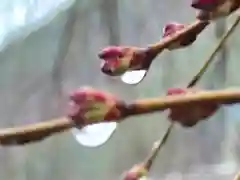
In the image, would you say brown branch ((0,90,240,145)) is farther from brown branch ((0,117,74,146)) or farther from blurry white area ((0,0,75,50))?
blurry white area ((0,0,75,50))

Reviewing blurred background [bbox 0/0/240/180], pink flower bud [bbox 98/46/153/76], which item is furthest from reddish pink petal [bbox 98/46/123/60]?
blurred background [bbox 0/0/240/180]

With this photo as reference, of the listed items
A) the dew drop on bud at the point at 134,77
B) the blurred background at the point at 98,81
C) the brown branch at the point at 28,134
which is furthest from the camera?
the blurred background at the point at 98,81

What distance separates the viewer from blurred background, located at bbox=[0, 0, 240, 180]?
0.73 m

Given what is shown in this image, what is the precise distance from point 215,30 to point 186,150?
0.53 ft

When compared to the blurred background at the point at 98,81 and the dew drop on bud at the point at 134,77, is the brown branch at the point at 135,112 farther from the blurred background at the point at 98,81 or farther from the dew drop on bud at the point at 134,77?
the blurred background at the point at 98,81

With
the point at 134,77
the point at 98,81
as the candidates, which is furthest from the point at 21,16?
the point at 134,77

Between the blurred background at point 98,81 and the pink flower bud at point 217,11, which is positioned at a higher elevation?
the pink flower bud at point 217,11

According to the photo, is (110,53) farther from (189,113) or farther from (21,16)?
(21,16)

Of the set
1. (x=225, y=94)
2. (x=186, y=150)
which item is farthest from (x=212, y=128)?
(x=225, y=94)

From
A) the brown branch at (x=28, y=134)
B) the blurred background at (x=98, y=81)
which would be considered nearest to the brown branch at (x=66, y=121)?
the brown branch at (x=28, y=134)

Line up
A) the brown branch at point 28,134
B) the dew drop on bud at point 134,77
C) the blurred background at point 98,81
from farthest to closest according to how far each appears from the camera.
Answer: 1. the blurred background at point 98,81
2. the dew drop on bud at point 134,77
3. the brown branch at point 28,134

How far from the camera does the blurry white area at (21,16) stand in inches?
29.5

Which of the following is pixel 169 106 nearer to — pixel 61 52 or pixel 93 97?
pixel 93 97

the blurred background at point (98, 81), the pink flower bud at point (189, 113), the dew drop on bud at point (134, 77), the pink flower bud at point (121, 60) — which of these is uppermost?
the pink flower bud at point (121, 60)
